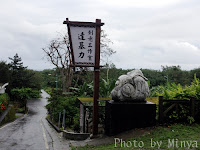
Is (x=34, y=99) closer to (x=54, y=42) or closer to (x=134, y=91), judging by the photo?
(x=54, y=42)

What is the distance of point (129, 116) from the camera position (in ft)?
27.8

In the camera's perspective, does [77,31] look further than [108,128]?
Yes

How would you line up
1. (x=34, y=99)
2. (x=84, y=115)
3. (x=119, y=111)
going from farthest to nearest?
(x=34, y=99)
(x=84, y=115)
(x=119, y=111)

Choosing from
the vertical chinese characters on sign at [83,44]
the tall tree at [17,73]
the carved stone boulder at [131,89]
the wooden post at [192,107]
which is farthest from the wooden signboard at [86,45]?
the tall tree at [17,73]

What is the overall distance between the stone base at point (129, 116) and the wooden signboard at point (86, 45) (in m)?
1.18

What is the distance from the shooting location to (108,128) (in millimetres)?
8727

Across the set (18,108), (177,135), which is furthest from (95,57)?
(18,108)

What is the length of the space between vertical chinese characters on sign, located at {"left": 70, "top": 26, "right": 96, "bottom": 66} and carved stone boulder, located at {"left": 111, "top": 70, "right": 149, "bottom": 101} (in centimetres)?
158

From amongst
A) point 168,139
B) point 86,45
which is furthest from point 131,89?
point 86,45

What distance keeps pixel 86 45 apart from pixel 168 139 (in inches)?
191

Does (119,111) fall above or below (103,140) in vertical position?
above

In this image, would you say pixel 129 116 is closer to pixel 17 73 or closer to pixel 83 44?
pixel 83 44

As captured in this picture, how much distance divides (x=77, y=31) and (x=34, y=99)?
45541mm

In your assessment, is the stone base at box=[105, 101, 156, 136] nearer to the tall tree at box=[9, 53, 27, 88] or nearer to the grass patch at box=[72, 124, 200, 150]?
the grass patch at box=[72, 124, 200, 150]
